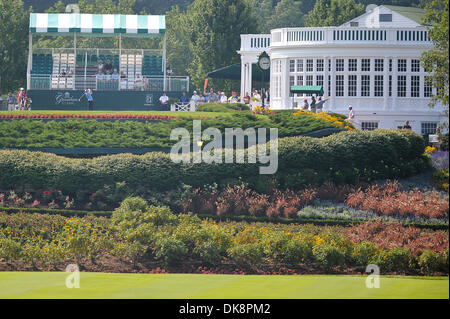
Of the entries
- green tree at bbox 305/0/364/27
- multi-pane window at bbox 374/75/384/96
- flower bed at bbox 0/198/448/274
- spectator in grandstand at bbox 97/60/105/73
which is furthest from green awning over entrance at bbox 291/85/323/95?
green tree at bbox 305/0/364/27

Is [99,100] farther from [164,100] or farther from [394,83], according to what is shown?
[394,83]

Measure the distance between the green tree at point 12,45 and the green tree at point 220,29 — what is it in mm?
12179

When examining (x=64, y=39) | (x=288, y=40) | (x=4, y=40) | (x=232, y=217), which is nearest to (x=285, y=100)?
(x=288, y=40)

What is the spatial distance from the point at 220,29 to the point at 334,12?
11.8 m

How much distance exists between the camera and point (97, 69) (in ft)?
161

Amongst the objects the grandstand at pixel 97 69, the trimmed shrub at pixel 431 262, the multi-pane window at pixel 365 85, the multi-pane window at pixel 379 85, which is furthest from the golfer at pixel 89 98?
the trimmed shrub at pixel 431 262

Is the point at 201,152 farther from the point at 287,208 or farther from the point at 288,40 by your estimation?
the point at 288,40

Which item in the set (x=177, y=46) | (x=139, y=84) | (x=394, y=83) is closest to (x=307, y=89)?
(x=394, y=83)

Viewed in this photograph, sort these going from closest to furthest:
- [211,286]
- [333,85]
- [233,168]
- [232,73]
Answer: [211,286] < [233,168] < [333,85] < [232,73]

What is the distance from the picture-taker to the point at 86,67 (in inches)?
1941

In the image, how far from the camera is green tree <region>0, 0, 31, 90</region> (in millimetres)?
54125

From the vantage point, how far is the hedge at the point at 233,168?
88.2 ft

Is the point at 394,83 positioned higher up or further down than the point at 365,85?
higher up

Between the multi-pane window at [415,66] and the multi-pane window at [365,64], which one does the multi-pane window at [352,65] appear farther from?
the multi-pane window at [415,66]
